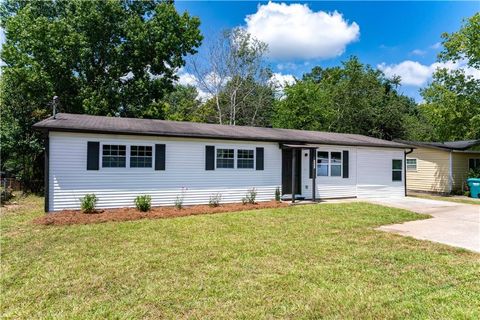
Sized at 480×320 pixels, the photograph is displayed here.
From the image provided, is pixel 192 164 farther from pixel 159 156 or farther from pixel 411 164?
pixel 411 164

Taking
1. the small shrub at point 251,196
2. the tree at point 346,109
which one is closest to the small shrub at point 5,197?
the small shrub at point 251,196

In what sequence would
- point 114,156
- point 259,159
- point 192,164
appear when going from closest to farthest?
1. point 114,156
2. point 192,164
3. point 259,159

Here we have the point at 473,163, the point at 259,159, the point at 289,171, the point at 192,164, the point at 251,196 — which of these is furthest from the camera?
the point at 473,163

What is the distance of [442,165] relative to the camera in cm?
1766

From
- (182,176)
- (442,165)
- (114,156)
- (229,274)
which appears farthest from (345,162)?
(229,274)

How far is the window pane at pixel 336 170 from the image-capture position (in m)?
13.6

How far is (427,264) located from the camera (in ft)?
15.9

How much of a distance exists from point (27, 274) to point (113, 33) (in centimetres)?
1925

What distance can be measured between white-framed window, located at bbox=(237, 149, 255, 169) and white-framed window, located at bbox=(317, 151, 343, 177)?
3.31 metres

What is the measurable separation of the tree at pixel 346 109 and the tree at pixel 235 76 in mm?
2568

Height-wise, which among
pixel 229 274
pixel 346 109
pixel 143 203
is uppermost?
pixel 346 109

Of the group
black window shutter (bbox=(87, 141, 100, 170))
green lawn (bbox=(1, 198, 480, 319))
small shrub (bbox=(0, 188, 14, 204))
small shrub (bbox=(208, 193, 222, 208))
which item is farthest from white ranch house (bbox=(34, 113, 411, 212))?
small shrub (bbox=(0, 188, 14, 204))

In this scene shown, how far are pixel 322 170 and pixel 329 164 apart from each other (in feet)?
1.47

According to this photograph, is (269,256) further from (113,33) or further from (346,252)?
(113,33)
